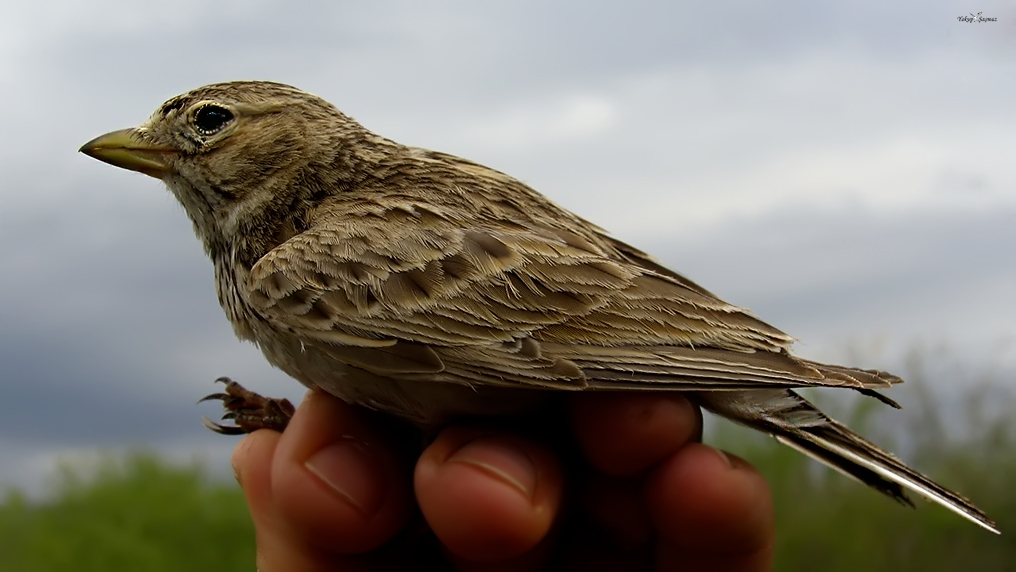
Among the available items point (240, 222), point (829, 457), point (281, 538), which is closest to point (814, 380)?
point (829, 457)

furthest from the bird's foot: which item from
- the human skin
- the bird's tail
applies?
the bird's tail

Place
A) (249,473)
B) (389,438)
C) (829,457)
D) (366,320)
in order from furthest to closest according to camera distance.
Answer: (249,473)
(389,438)
(366,320)
(829,457)

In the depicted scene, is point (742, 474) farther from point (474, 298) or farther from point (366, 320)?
point (366, 320)

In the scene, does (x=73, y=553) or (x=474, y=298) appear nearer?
(x=474, y=298)

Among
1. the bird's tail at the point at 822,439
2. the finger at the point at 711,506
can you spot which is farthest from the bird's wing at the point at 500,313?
the finger at the point at 711,506

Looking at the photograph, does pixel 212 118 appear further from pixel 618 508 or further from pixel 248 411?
pixel 618 508

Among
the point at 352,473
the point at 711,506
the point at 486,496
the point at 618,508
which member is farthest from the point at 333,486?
A: the point at 711,506

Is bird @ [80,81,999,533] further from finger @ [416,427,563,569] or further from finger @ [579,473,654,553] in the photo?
finger @ [579,473,654,553]
